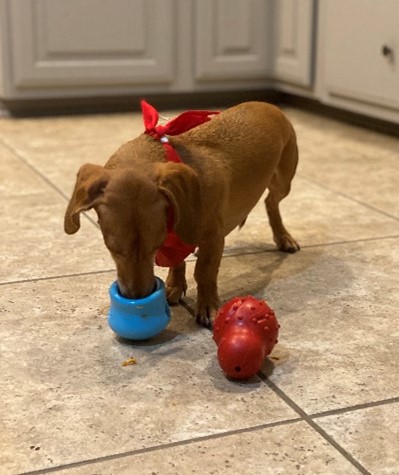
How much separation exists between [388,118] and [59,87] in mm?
1335

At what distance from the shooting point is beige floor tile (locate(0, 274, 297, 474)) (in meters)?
0.99

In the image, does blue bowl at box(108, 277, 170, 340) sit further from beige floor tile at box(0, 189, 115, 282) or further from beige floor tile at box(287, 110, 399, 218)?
beige floor tile at box(287, 110, 399, 218)

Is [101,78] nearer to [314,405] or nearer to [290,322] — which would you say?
[290,322]

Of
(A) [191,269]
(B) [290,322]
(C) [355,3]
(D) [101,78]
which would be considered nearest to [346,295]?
(B) [290,322]

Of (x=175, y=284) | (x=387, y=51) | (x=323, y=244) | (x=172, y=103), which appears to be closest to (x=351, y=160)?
(x=387, y=51)

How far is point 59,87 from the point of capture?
129 inches

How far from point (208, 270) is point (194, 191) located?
193mm

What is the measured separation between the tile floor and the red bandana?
109 millimetres

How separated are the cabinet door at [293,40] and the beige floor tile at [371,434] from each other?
2.39 m

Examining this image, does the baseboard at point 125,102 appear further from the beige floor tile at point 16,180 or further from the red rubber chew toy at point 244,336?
the red rubber chew toy at point 244,336

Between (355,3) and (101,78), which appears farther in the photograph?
(101,78)

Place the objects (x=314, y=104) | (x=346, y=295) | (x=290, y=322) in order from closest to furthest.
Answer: (x=290, y=322) → (x=346, y=295) → (x=314, y=104)

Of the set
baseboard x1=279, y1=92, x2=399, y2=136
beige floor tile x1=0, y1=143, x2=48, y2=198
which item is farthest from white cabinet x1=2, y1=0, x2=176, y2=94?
beige floor tile x1=0, y1=143, x2=48, y2=198

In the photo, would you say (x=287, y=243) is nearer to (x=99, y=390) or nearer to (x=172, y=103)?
(x=99, y=390)
